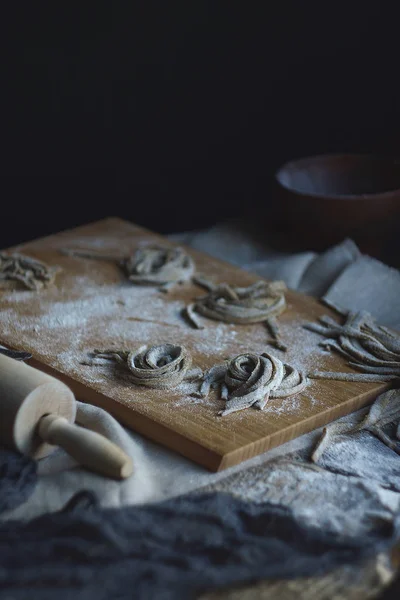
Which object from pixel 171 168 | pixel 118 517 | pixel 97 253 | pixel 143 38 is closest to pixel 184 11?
pixel 143 38

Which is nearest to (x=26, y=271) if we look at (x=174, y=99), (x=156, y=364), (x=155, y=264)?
(x=155, y=264)

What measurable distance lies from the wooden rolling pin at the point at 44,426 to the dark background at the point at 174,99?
5.18 feet

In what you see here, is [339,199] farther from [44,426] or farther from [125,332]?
[44,426]

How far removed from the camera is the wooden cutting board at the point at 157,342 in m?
1.79

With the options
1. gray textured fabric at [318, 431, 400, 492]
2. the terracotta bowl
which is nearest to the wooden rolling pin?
gray textured fabric at [318, 431, 400, 492]

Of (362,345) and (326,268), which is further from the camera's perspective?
(326,268)

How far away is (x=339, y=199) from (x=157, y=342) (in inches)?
31.9

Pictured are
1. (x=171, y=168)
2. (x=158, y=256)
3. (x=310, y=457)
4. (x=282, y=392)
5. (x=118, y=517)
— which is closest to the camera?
(x=118, y=517)

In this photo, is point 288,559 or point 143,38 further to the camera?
point 143,38

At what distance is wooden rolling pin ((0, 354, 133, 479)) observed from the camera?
5.34 feet

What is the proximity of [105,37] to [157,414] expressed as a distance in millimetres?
1703

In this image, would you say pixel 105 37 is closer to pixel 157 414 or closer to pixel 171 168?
pixel 171 168

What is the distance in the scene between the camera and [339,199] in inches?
104

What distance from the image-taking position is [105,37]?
308 centimetres
